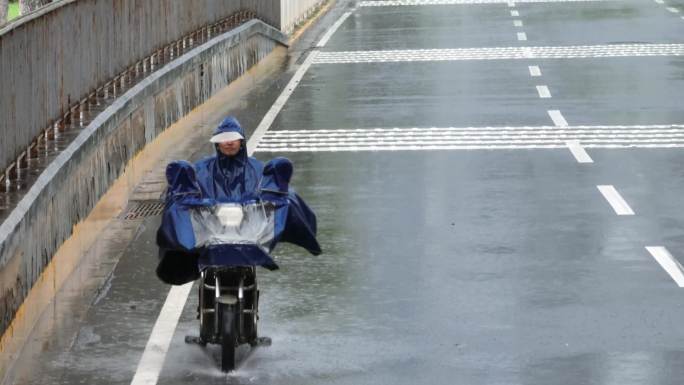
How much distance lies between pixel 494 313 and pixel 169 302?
2.18 meters

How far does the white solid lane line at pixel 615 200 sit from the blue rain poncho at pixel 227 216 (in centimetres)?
574

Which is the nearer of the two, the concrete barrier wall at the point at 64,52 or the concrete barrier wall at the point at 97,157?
the concrete barrier wall at the point at 97,157

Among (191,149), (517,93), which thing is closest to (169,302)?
(191,149)

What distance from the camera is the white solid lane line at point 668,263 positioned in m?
13.1

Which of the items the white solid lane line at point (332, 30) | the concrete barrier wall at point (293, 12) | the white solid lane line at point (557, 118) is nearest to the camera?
the white solid lane line at point (557, 118)

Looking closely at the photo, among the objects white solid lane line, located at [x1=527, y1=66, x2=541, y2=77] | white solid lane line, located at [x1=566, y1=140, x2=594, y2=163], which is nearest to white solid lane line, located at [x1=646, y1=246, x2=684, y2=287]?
white solid lane line, located at [x1=566, y1=140, x2=594, y2=163]

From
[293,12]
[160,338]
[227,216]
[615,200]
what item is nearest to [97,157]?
[160,338]

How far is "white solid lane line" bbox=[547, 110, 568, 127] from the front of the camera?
22.7 meters

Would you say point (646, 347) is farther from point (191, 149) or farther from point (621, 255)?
point (191, 149)

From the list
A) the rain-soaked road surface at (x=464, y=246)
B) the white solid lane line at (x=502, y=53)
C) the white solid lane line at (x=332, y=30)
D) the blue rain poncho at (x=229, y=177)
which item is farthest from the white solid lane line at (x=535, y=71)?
the blue rain poncho at (x=229, y=177)

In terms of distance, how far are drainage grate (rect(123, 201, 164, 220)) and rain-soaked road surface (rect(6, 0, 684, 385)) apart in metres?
0.59

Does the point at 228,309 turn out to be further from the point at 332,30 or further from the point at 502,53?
the point at 332,30

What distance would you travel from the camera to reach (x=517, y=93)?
2641 centimetres

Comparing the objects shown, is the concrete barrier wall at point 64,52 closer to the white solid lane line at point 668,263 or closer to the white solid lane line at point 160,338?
the white solid lane line at point 160,338
